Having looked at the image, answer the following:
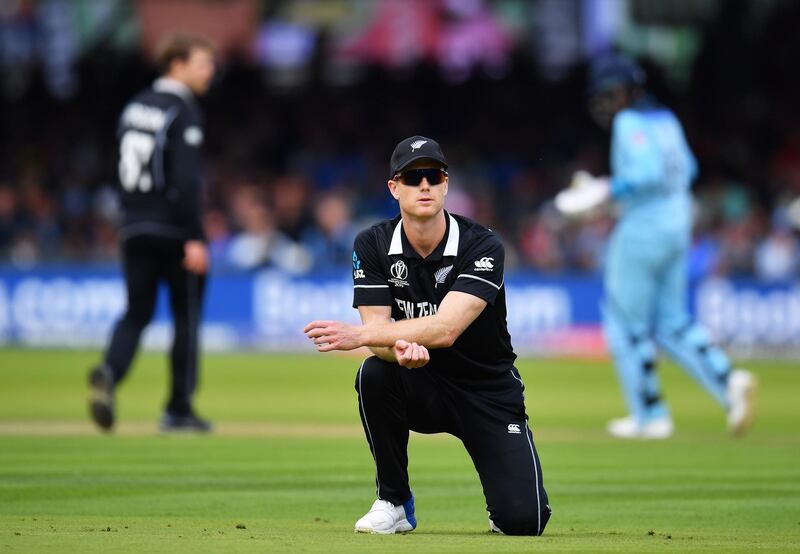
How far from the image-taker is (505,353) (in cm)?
709

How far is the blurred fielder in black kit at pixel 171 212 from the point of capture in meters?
11.4

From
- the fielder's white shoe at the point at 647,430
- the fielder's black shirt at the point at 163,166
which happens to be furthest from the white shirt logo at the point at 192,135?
the fielder's white shoe at the point at 647,430

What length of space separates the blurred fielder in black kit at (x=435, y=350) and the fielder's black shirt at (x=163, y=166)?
4611mm

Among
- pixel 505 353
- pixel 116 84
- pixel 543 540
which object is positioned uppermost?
pixel 116 84

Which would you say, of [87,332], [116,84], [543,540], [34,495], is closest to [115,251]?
[87,332]

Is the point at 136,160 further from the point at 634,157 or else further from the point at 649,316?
the point at 649,316

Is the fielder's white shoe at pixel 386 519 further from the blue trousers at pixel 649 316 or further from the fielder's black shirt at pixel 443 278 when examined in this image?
the blue trousers at pixel 649 316

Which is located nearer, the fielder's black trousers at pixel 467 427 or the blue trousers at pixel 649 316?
the fielder's black trousers at pixel 467 427

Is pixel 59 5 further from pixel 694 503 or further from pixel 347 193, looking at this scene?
pixel 694 503

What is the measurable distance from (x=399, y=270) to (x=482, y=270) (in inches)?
14.6

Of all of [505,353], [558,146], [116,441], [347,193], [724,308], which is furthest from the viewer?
[558,146]

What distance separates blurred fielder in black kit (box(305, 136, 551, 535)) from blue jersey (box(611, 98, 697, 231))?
4961mm

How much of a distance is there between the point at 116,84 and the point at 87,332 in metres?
9.14

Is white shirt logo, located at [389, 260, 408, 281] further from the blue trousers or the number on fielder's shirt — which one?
the blue trousers
